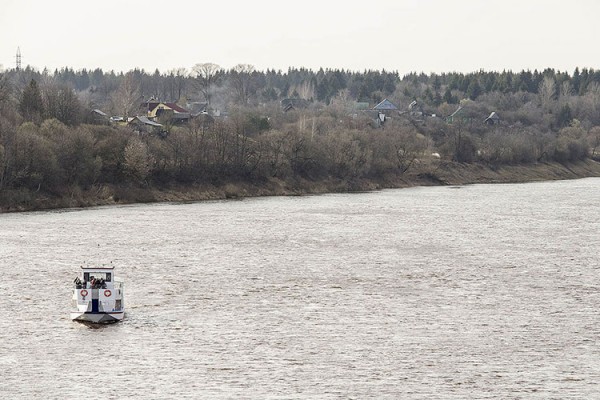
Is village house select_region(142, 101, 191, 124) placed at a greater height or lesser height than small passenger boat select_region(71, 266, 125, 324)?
greater

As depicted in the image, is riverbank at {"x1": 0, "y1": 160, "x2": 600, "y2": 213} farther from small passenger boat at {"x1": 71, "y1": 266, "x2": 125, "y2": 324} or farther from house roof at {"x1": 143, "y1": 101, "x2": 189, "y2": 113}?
house roof at {"x1": 143, "y1": 101, "x2": 189, "y2": 113}

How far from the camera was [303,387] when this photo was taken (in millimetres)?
35094

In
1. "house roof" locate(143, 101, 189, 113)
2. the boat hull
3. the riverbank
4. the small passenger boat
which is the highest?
"house roof" locate(143, 101, 189, 113)

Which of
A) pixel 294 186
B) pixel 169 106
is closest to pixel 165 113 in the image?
pixel 169 106

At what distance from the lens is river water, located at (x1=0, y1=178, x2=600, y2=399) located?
35938 mm

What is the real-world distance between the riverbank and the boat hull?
50.2m

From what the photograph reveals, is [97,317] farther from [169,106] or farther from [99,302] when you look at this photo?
[169,106]

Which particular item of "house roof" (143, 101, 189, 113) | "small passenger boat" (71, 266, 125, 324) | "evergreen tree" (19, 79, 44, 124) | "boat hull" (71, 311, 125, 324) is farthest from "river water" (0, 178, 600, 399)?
"house roof" (143, 101, 189, 113)

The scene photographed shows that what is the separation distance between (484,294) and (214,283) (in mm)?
15134

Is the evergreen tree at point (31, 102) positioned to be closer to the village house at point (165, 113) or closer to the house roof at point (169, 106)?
the village house at point (165, 113)

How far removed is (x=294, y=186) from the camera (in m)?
126

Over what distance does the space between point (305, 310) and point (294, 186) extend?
78656 millimetres

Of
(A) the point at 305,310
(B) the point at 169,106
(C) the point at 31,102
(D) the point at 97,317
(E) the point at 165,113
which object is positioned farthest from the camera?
(B) the point at 169,106

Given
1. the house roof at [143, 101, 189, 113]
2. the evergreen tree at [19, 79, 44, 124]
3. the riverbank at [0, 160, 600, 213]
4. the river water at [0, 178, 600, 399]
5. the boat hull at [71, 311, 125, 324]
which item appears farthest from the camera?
the house roof at [143, 101, 189, 113]
